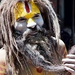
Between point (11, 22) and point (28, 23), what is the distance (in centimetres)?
12

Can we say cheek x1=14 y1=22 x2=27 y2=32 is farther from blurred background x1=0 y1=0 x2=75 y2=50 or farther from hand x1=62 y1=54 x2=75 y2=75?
blurred background x1=0 y1=0 x2=75 y2=50

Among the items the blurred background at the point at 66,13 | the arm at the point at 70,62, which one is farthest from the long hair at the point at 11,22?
the blurred background at the point at 66,13

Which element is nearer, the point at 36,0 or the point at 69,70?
the point at 69,70

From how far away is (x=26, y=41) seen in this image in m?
2.54

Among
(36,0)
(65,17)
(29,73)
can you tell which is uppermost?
(36,0)

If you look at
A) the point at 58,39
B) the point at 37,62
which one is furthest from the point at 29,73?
the point at 58,39

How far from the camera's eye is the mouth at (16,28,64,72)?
8.03ft

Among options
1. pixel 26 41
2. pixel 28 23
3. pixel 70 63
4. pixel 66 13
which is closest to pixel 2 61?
pixel 26 41

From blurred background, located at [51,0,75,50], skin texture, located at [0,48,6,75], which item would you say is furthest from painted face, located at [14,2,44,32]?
blurred background, located at [51,0,75,50]

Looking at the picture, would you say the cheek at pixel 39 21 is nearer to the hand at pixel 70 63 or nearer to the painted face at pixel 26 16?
the painted face at pixel 26 16

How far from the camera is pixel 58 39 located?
257cm

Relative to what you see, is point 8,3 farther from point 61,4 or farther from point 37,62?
point 61,4

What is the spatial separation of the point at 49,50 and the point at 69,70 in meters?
0.29

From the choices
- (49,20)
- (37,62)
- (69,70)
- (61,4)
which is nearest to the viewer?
(69,70)
